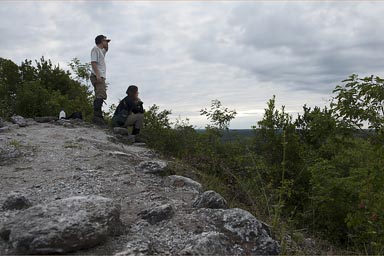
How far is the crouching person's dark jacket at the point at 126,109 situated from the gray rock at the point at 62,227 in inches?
231

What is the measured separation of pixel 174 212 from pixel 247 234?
0.85 meters

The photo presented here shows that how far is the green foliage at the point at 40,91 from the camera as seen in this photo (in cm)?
1118

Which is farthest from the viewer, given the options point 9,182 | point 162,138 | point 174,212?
point 162,138

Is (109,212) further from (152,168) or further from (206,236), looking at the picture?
(152,168)

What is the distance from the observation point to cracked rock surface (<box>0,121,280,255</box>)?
3332 mm

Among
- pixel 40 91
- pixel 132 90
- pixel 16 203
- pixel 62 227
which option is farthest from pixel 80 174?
pixel 40 91

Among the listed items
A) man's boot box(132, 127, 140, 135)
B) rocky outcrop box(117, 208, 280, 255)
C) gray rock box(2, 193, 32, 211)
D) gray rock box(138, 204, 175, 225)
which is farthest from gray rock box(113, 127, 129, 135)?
rocky outcrop box(117, 208, 280, 255)

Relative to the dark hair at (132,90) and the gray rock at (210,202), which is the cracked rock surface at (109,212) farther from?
the dark hair at (132,90)

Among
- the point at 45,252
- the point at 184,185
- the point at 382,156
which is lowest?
the point at 45,252

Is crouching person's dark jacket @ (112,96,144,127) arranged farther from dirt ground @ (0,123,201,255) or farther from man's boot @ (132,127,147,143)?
dirt ground @ (0,123,201,255)

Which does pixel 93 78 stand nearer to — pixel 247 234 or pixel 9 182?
pixel 9 182

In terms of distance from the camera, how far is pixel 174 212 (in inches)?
165

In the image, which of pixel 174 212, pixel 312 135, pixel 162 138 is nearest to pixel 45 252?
pixel 174 212

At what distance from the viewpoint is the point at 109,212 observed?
363cm
